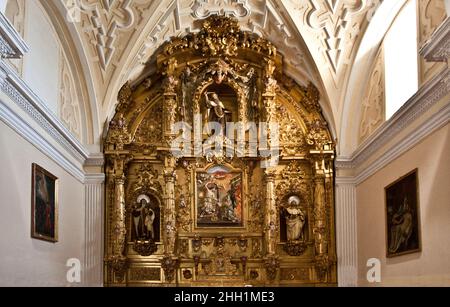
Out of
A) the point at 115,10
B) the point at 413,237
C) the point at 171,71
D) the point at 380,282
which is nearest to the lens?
the point at 413,237

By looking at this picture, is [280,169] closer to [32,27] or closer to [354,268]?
[354,268]

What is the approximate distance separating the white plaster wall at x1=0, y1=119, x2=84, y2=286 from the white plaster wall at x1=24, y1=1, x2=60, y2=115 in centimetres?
120

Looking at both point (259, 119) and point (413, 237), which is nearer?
point (413, 237)

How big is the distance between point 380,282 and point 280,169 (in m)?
3.95

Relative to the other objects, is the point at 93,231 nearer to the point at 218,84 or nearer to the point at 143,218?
the point at 143,218

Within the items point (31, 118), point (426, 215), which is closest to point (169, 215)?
point (31, 118)

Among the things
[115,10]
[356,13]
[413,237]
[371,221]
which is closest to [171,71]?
[115,10]

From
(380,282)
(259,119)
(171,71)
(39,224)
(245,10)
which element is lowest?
(380,282)

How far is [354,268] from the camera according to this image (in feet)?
54.7

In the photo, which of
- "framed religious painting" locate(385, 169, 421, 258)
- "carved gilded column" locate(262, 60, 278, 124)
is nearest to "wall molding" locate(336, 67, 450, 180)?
"framed religious painting" locate(385, 169, 421, 258)

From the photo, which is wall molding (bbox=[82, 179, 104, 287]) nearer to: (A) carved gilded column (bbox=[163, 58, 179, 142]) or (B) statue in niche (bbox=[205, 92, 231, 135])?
(A) carved gilded column (bbox=[163, 58, 179, 142])

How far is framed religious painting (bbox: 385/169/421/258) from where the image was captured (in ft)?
40.9

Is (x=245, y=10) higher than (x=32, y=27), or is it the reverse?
(x=245, y=10)

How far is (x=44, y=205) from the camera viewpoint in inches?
520
